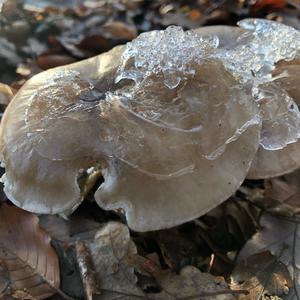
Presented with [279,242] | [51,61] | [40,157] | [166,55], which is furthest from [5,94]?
[279,242]

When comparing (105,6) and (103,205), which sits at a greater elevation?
(103,205)

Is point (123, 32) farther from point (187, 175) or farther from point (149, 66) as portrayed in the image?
point (187, 175)

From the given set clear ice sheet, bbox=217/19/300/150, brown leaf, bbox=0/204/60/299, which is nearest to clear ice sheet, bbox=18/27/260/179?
clear ice sheet, bbox=217/19/300/150

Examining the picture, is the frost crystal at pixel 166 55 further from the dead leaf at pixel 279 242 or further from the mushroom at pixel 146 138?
the dead leaf at pixel 279 242

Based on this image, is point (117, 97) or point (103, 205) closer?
point (103, 205)

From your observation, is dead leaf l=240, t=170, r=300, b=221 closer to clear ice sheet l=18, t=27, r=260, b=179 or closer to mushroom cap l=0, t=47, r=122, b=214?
clear ice sheet l=18, t=27, r=260, b=179

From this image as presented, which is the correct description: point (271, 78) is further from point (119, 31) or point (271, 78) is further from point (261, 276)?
point (119, 31)

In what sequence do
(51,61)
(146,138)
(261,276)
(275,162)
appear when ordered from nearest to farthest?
1. (146,138)
2. (275,162)
3. (261,276)
4. (51,61)

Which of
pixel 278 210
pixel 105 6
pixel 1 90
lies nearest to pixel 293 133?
pixel 278 210
